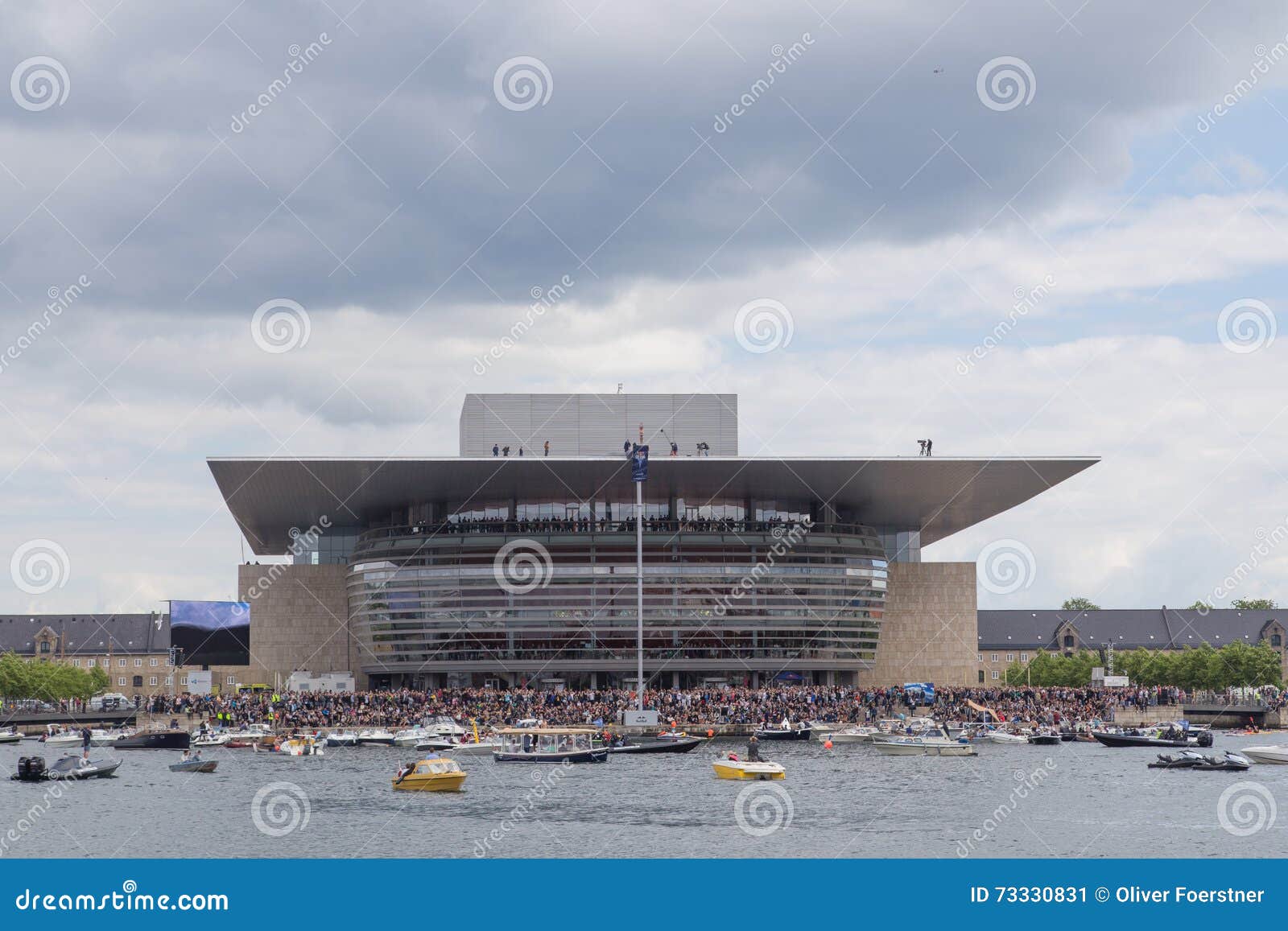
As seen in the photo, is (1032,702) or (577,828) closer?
(577,828)

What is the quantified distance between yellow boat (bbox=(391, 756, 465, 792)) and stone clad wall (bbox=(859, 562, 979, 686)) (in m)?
65.0

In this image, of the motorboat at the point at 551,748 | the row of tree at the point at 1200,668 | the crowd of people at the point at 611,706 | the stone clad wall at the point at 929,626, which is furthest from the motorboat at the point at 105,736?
the row of tree at the point at 1200,668

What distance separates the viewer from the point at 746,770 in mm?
54969

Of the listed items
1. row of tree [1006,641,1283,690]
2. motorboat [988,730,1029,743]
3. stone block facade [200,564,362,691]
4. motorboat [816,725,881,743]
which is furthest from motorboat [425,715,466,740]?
row of tree [1006,641,1283,690]

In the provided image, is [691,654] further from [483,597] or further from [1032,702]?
[1032,702]

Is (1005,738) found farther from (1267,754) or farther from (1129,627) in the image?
(1129,627)

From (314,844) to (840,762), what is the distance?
100ft

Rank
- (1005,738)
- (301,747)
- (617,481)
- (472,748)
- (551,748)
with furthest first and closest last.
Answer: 1. (617,481)
2. (1005,738)
3. (301,747)
4. (472,748)
5. (551,748)

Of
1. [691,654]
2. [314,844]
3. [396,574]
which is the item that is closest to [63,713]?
[396,574]

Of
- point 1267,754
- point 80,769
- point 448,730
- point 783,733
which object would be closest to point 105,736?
point 448,730

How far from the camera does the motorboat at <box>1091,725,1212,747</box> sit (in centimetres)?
7588

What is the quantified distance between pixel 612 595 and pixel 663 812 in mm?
53593

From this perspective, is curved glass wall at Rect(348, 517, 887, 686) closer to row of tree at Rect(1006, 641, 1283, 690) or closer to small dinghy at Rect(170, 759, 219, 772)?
small dinghy at Rect(170, 759, 219, 772)

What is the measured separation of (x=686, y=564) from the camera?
98.6 m
